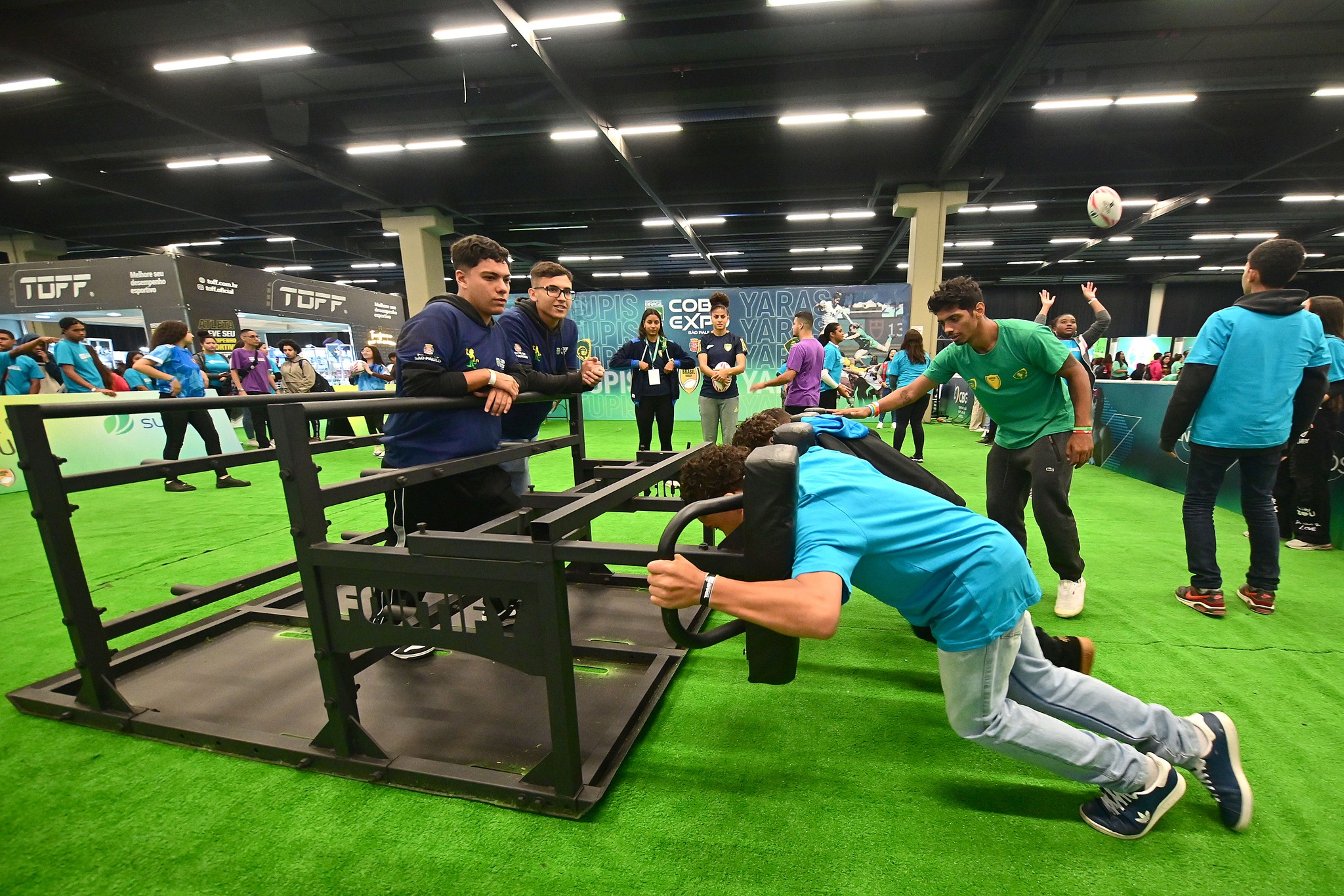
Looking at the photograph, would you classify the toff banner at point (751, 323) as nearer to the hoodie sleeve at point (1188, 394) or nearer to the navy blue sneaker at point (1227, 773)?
the hoodie sleeve at point (1188, 394)

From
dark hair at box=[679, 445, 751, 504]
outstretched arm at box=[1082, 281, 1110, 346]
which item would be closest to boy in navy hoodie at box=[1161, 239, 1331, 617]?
dark hair at box=[679, 445, 751, 504]

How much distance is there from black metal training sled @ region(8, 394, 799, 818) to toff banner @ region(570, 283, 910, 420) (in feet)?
28.1

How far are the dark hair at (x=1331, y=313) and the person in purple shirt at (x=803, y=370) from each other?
310 centimetres

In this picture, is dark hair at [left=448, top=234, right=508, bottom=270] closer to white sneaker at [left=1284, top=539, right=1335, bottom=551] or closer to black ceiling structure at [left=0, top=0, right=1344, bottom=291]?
black ceiling structure at [left=0, top=0, right=1344, bottom=291]

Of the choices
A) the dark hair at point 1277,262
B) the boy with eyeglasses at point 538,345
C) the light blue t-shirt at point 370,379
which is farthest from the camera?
the light blue t-shirt at point 370,379

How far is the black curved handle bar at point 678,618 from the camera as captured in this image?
1.16 metres

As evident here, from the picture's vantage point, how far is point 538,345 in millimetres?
3014

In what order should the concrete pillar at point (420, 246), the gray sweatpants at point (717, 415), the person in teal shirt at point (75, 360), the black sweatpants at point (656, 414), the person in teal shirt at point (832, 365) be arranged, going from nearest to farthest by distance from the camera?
the black sweatpants at point (656, 414) → the gray sweatpants at point (717, 415) → the person in teal shirt at point (832, 365) → the person in teal shirt at point (75, 360) → the concrete pillar at point (420, 246)

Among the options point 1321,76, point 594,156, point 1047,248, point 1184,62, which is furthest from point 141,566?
point 1047,248

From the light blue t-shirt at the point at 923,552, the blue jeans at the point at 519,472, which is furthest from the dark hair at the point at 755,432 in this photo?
the blue jeans at the point at 519,472

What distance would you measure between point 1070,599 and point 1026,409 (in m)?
1.00

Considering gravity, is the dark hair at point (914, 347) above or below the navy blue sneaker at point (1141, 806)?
above

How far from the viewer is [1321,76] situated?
6.80 m

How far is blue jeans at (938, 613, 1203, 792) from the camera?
134cm
